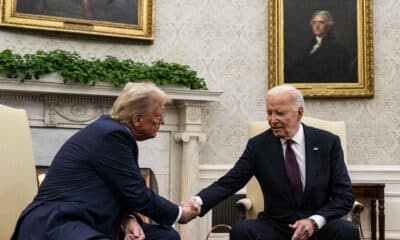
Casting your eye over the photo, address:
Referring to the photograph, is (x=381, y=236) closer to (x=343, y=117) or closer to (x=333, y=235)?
(x=343, y=117)

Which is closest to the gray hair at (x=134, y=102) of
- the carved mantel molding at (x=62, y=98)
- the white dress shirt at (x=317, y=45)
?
the carved mantel molding at (x=62, y=98)

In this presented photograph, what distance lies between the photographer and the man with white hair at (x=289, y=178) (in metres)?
2.80

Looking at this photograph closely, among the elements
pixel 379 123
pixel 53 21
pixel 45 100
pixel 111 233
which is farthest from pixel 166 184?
pixel 111 233

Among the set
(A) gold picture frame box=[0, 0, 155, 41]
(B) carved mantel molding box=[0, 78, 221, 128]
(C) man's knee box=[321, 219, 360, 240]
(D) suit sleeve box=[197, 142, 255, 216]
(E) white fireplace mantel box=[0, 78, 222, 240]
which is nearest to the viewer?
(C) man's knee box=[321, 219, 360, 240]

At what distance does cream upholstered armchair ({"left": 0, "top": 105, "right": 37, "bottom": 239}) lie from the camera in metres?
2.55

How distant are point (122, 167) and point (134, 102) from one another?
0.29m

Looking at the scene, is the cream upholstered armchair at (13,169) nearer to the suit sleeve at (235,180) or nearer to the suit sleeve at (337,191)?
the suit sleeve at (235,180)

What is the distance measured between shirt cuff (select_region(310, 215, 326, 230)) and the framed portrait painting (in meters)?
2.71

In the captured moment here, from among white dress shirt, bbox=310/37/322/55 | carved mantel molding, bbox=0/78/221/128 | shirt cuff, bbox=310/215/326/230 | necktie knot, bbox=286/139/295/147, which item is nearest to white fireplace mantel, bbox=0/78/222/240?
carved mantel molding, bbox=0/78/221/128

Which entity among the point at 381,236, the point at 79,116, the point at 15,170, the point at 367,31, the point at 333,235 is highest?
the point at 367,31

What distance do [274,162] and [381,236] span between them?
2.24 meters

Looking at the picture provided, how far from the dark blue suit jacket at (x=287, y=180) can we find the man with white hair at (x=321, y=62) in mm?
2328

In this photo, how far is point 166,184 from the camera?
4.90m

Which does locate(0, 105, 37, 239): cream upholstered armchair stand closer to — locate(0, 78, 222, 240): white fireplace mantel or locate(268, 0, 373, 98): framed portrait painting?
locate(0, 78, 222, 240): white fireplace mantel
